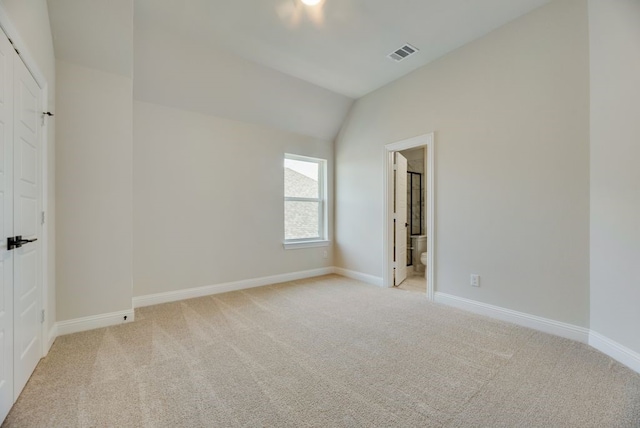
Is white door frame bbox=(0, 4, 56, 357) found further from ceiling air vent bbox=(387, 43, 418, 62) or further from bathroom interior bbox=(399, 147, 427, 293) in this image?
bathroom interior bbox=(399, 147, 427, 293)

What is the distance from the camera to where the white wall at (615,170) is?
194 cm

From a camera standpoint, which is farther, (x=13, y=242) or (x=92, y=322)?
(x=92, y=322)

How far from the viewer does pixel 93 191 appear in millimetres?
2613

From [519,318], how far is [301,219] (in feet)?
10.5

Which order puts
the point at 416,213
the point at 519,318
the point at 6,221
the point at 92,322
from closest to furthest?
the point at 6,221 → the point at 92,322 → the point at 519,318 → the point at 416,213

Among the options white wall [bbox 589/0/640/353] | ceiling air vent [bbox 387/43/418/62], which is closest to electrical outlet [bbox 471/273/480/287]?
white wall [bbox 589/0/640/353]

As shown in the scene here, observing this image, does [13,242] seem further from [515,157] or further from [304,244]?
[515,157]

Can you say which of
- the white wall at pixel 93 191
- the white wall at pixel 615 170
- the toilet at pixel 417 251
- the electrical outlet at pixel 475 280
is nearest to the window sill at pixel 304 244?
the toilet at pixel 417 251

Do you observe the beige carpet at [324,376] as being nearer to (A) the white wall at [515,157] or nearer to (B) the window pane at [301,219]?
(A) the white wall at [515,157]

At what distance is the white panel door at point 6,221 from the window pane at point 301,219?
10.5 feet

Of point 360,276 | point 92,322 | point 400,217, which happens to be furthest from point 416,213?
point 92,322

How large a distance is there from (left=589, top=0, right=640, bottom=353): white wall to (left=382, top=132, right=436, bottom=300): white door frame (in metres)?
1.44

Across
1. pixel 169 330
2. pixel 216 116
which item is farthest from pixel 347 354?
pixel 216 116

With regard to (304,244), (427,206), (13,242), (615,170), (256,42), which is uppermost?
(256,42)
